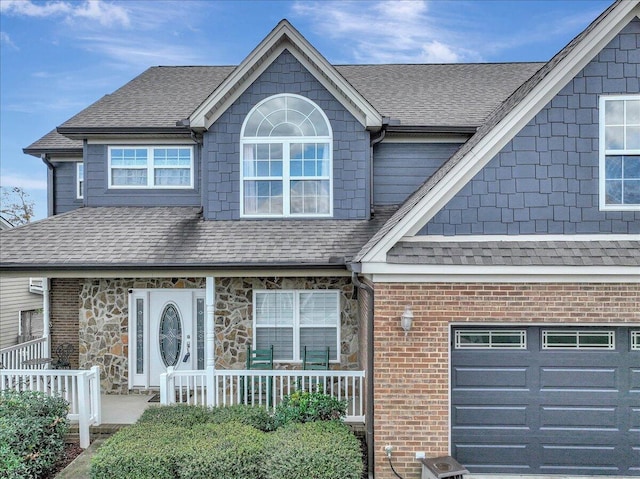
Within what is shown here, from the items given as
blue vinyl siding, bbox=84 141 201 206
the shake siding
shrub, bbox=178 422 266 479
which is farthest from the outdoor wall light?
the shake siding

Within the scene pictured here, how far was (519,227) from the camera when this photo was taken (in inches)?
247

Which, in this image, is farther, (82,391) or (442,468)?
(82,391)

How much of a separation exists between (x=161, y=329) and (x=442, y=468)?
6.64m

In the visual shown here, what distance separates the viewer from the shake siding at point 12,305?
627 inches

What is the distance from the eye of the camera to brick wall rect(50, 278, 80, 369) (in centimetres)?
1038

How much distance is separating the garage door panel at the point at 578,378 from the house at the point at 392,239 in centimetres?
3

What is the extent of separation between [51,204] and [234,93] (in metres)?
5.85

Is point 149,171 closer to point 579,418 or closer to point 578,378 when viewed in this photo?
point 578,378

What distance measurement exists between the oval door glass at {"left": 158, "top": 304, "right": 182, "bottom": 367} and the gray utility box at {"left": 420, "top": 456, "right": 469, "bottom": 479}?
597 cm

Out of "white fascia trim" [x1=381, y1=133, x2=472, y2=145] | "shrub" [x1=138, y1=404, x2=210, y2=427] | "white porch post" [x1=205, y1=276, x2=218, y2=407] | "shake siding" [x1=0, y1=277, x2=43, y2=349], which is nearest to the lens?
"shrub" [x1=138, y1=404, x2=210, y2=427]

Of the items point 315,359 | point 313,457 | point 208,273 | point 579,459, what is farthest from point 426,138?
point 313,457

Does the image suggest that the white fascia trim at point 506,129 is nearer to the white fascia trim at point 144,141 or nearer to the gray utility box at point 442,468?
the gray utility box at point 442,468

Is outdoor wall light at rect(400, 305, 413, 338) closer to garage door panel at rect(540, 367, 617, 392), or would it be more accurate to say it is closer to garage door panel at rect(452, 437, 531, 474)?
garage door panel at rect(452, 437, 531, 474)

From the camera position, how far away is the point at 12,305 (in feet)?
53.6
